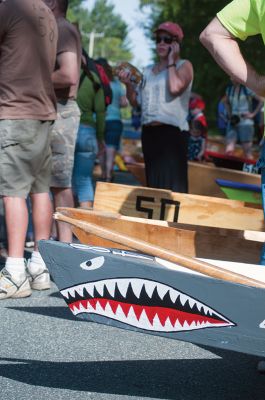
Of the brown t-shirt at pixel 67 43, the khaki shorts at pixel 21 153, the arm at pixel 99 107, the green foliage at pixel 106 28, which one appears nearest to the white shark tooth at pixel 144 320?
the khaki shorts at pixel 21 153

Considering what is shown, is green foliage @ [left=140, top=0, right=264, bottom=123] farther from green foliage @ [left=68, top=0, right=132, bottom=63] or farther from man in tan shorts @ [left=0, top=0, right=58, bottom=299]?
green foliage @ [left=68, top=0, right=132, bottom=63]

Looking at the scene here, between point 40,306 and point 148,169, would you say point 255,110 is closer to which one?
point 148,169

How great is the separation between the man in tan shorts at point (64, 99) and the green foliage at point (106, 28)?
486 ft

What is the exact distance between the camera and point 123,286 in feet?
11.9

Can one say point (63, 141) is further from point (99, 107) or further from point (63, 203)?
point (99, 107)

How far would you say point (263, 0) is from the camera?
13.4 feet

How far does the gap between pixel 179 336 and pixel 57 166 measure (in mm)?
3154

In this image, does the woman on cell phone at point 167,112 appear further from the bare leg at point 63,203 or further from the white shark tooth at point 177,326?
the white shark tooth at point 177,326

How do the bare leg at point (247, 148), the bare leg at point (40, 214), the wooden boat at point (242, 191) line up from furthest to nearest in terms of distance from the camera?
1. the bare leg at point (247, 148)
2. the wooden boat at point (242, 191)
3. the bare leg at point (40, 214)

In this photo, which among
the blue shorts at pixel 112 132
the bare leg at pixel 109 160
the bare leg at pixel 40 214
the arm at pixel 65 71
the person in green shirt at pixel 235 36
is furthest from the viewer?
the blue shorts at pixel 112 132

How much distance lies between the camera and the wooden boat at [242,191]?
8.30 metres

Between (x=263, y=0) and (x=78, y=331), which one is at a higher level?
(x=263, y=0)

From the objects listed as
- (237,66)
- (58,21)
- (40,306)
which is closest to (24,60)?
(58,21)

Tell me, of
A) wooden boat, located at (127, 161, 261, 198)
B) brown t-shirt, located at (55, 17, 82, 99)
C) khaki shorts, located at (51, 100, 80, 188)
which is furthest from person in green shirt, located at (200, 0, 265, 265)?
wooden boat, located at (127, 161, 261, 198)
